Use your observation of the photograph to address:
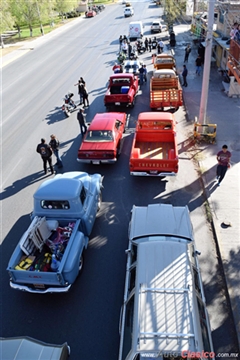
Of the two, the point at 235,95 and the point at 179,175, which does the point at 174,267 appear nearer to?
the point at 179,175

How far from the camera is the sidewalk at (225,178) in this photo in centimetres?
729

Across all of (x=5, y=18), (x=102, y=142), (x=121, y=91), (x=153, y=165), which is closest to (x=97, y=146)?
(x=102, y=142)

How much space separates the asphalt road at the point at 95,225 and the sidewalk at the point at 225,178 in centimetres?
31

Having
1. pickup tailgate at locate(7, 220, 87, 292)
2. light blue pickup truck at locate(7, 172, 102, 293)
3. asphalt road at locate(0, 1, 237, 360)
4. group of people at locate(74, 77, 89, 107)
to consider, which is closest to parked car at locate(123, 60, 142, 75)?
asphalt road at locate(0, 1, 237, 360)

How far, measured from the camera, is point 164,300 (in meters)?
5.08

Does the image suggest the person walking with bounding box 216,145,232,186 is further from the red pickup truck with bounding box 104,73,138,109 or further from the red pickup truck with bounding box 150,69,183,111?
the red pickup truck with bounding box 104,73,138,109

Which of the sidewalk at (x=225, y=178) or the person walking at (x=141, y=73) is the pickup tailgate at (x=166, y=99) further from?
the person walking at (x=141, y=73)

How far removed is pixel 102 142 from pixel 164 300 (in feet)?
25.0

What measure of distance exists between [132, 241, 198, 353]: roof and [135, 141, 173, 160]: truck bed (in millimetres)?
5598

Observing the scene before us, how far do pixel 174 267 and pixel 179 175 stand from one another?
236 inches

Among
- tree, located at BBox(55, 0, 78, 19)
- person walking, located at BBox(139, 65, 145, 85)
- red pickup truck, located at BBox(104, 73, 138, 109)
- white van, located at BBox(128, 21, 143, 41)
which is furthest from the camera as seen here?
tree, located at BBox(55, 0, 78, 19)

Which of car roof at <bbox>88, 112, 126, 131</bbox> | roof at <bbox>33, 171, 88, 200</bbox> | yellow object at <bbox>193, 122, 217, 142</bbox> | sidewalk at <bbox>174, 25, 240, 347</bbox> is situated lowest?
sidewalk at <bbox>174, 25, 240, 347</bbox>

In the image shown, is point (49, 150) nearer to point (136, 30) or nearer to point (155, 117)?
point (155, 117)

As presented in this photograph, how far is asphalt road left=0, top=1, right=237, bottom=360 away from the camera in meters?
6.26
